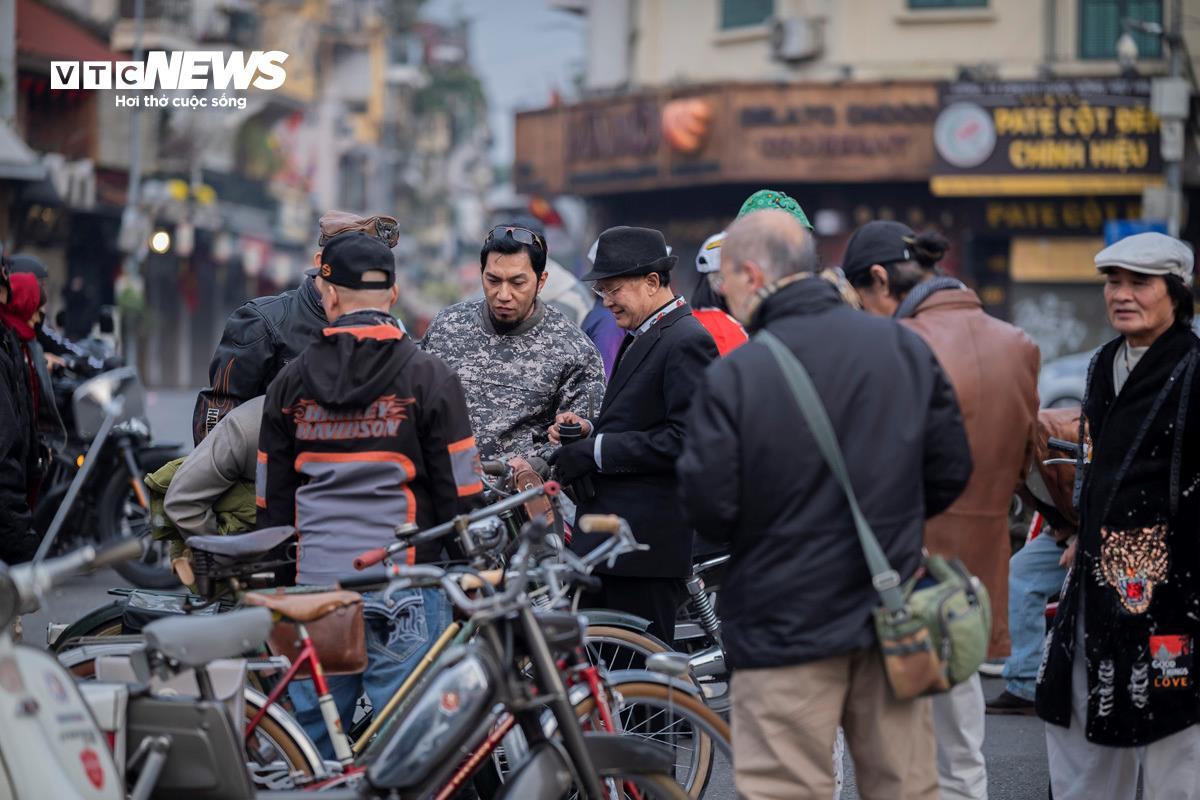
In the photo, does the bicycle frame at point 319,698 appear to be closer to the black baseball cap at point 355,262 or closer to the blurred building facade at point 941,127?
the black baseball cap at point 355,262

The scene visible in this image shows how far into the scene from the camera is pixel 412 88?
7438 centimetres

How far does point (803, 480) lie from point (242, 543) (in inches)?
68.8

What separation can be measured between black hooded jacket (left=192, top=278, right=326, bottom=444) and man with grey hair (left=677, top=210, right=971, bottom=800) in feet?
8.39

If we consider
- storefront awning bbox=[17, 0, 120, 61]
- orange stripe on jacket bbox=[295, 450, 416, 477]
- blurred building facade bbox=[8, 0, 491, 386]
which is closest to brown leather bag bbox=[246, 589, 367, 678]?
orange stripe on jacket bbox=[295, 450, 416, 477]

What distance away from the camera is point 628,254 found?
20.1 ft

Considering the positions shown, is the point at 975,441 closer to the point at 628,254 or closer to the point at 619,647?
the point at 619,647

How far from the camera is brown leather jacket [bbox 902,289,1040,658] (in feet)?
17.3

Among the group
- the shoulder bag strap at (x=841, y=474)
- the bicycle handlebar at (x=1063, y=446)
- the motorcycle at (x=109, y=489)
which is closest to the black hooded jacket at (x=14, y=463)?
the shoulder bag strap at (x=841, y=474)

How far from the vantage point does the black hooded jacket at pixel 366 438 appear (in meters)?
5.07

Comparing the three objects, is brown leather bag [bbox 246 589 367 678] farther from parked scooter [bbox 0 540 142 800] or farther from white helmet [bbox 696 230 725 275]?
white helmet [bbox 696 230 725 275]

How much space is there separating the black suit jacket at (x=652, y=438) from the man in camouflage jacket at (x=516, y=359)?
1.39ft

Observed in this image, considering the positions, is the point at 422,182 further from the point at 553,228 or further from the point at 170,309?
the point at 553,228

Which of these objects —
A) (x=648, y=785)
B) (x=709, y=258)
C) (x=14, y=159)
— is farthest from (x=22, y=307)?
(x=14, y=159)

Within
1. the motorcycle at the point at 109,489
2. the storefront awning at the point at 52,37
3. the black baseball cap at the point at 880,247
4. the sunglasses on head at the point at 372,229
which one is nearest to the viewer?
the black baseball cap at the point at 880,247
